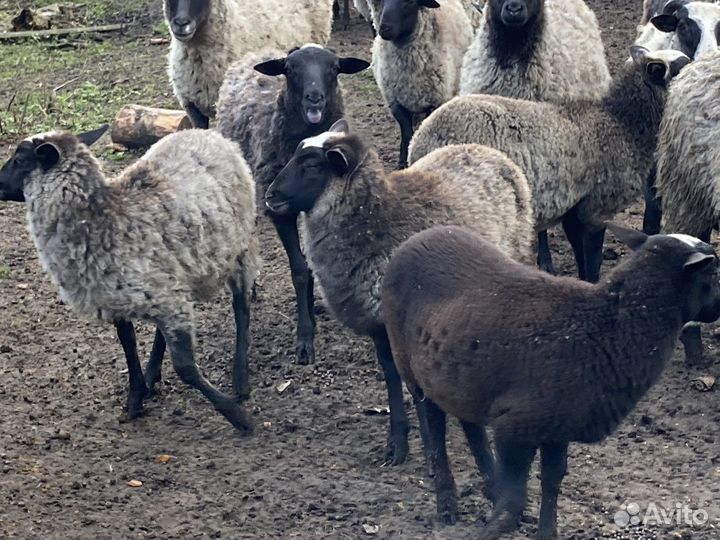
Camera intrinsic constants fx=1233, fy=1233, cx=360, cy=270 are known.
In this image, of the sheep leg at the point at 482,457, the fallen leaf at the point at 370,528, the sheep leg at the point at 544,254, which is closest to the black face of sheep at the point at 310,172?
the sheep leg at the point at 482,457

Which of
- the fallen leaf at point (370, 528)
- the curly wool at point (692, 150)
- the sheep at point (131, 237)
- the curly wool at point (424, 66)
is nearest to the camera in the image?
the fallen leaf at point (370, 528)

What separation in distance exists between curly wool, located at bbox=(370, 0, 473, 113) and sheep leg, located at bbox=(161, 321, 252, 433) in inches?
154

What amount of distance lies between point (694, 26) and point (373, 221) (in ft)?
11.1

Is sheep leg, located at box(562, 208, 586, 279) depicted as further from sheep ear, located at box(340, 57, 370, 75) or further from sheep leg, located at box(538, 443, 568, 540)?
sheep leg, located at box(538, 443, 568, 540)

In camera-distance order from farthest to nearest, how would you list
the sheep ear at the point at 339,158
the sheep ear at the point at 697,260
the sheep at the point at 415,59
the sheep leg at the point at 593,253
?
1. the sheep at the point at 415,59
2. the sheep leg at the point at 593,253
3. the sheep ear at the point at 339,158
4. the sheep ear at the point at 697,260

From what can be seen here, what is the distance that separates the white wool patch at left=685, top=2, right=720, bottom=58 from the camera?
25.7 feet

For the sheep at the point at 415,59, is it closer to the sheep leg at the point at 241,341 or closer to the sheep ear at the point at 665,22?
the sheep ear at the point at 665,22

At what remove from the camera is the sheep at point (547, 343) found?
4551 mm

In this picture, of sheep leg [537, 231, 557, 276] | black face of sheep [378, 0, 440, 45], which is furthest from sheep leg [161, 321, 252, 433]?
black face of sheep [378, 0, 440, 45]

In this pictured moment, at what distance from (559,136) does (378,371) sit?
1725 mm

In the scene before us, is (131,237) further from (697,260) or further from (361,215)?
(697,260)

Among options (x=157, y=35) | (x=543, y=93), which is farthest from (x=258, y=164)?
(x=157, y=35)

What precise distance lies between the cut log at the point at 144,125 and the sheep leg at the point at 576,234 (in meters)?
3.76

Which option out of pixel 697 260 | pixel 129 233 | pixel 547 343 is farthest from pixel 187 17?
pixel 697 260
